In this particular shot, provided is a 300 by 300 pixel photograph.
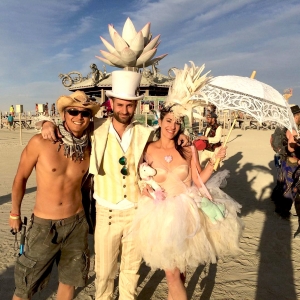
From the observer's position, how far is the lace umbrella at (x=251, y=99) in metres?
2.84

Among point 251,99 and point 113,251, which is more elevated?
point 251,99

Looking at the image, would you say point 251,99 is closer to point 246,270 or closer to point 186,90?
point 186,90

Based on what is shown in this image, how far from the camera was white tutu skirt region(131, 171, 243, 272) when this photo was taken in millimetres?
2404

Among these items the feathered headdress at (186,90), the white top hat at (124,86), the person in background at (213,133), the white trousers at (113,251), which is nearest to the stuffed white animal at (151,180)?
the white trousers at (113,251)

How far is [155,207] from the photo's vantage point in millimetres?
2543

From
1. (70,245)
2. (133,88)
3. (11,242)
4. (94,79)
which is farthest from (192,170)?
(94,79)

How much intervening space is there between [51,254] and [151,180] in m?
1.08

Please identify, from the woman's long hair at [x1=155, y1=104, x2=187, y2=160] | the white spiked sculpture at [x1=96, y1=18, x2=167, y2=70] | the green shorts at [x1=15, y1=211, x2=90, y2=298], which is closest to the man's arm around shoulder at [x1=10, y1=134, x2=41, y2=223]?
the green shorts at [x1=15, y1=211, x2=90, y2=298]

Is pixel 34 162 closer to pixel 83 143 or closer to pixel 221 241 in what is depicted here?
pixel 83 143

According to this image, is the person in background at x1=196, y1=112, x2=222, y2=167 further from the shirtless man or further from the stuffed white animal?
the shirtless man

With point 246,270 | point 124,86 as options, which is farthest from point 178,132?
point 246,270

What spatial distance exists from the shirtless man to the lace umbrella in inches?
49.9

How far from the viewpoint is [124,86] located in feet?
8.70

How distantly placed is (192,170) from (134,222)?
737mm
